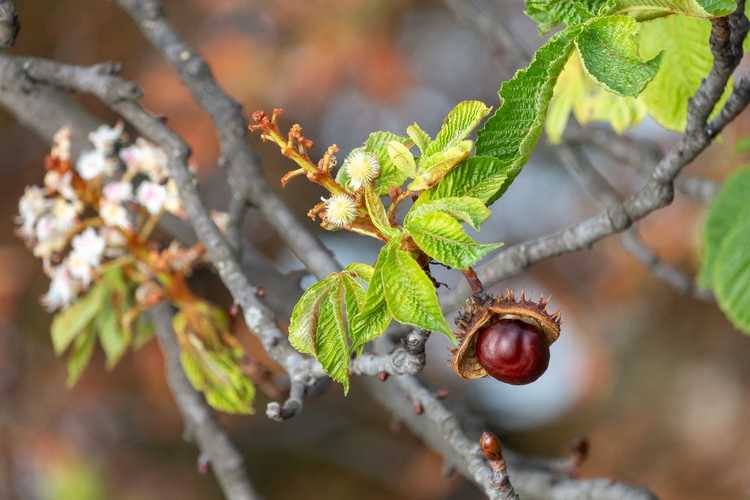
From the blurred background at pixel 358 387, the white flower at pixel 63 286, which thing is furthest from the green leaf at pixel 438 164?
the blurred background at pixel 358 387

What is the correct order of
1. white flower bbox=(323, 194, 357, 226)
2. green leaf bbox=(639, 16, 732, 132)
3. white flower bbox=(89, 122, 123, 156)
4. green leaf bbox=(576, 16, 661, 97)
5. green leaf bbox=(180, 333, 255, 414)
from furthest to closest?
white flower bbox=(89, 122, 123, 156), green leaf bbox=(180, 333, 255, 414), green leaf bbox=(639, 16, 732, 132), white flower bbox=(323, 194, 357, 226), green leaf bbox=(576, 16, 661, 97)

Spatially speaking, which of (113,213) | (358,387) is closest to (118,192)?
(113,213)

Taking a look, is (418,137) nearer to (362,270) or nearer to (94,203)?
(362,270)

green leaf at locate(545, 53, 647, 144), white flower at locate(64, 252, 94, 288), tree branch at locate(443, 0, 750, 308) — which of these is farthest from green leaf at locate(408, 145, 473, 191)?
white flower at locate(64, 252, 94, 288)

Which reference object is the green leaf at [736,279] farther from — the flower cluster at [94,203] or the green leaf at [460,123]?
the flower cluster at [94,203]

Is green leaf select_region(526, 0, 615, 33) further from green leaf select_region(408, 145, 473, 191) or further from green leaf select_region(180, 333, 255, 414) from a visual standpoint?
green leaf select_region(180, 333, 255, 414)

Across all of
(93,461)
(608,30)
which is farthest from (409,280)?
(93,461)
